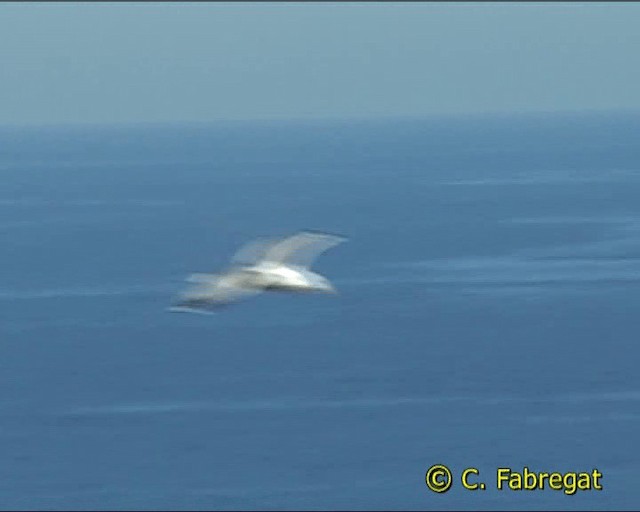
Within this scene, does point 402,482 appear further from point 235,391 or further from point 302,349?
point 302,349

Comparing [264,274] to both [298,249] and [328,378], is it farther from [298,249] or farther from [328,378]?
[328,378]

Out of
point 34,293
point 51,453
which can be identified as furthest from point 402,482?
point 34,293

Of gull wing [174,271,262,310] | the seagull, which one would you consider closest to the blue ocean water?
gull wing [174,271,262,310]

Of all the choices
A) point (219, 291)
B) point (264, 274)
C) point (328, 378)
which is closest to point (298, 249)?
point (264, 274)

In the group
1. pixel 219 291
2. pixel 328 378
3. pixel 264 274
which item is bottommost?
pixel 264 274

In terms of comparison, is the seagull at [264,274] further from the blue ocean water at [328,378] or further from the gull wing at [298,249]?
the blue ocean water at [328,378]

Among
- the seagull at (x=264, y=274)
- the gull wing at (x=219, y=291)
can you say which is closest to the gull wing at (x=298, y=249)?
the seagull at (x=264, y=274)

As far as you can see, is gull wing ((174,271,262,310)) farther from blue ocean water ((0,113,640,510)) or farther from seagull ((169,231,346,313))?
blue ocean water ((0,113,640,510))
